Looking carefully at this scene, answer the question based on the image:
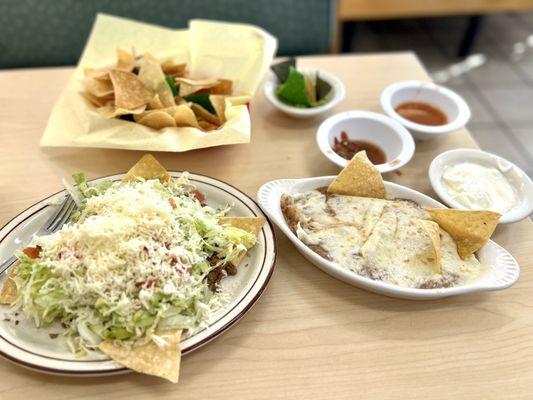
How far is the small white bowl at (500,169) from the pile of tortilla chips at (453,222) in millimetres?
135

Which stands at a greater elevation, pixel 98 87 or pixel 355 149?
pixel 98 87

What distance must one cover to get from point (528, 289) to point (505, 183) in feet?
1.21

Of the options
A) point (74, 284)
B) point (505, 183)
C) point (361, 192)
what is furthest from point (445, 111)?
point (74, 284)

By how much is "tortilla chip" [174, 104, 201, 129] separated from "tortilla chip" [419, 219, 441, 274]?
827mm

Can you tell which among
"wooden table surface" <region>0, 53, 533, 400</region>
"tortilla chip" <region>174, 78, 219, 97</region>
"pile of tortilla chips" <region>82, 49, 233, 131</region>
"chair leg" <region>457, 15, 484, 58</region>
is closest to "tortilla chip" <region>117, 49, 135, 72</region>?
"pile of tortilla chips" <region>82, 49, 233, 131</region>

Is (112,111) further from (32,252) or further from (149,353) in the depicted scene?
(149,353)

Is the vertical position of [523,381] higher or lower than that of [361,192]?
lower

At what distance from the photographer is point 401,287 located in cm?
111

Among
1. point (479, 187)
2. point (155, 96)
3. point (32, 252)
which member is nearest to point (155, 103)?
point (155, 96)

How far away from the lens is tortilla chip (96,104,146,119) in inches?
61.0

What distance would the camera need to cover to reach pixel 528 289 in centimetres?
121

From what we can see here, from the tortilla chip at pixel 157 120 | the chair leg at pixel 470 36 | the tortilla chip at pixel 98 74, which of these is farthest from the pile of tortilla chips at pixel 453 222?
the chair leg at pixel 470 36

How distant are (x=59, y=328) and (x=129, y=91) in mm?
891

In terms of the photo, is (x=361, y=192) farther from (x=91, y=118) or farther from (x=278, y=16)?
(x=278, y=16)
